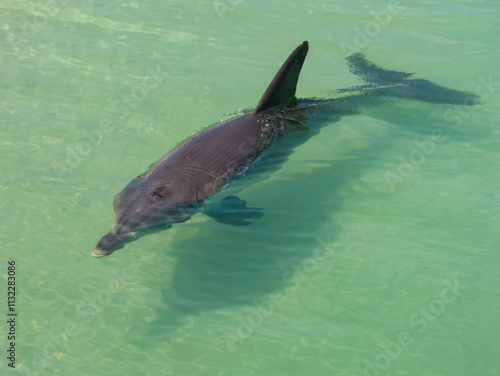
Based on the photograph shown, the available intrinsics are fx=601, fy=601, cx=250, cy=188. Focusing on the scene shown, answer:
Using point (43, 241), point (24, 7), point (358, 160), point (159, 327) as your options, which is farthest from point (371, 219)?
point (24, 7)

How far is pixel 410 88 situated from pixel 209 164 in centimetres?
380

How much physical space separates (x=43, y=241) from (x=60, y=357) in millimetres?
1473

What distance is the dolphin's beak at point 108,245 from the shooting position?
5.07 meters

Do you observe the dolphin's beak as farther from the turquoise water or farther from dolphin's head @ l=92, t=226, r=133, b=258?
the turquoise water

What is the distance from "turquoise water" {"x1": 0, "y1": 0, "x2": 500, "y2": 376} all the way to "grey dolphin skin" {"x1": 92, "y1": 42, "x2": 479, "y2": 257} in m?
0.38

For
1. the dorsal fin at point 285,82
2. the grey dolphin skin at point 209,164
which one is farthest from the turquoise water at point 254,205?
the dorsal fin at point 285,82

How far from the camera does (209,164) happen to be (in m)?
6.09

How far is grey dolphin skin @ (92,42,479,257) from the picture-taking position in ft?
17.8

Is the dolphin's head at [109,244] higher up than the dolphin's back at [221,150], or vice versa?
the dolphin's back at [221,150]

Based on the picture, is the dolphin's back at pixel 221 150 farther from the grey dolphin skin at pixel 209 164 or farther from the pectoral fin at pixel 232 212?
the pectoral fin at pixel 232 212

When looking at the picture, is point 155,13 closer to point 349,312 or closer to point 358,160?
point 358,160

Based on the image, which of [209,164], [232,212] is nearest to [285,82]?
[209,164]

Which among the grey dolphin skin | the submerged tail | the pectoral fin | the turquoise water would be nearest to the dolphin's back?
the grey dolphin skin

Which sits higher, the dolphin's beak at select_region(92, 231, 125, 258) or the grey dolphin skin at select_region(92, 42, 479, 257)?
the grey dolphin skin at select_region(92, 42, 479, 257)
